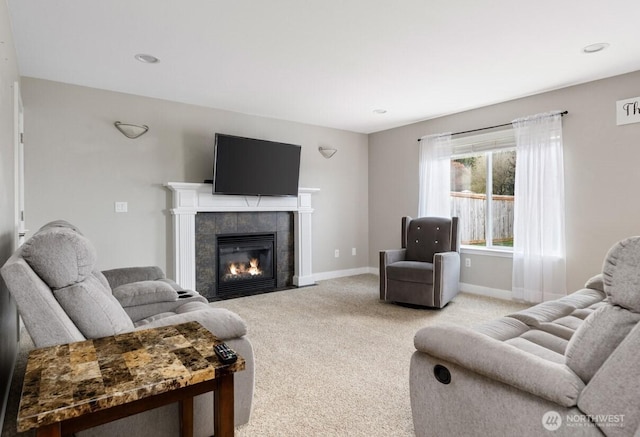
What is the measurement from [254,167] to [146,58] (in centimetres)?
188

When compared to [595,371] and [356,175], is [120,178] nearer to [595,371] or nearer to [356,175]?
[356,175]

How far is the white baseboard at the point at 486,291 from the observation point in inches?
180

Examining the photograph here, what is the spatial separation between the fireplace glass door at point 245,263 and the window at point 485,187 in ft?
8.99

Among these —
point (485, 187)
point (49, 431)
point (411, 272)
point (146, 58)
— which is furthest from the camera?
point (485, 187)

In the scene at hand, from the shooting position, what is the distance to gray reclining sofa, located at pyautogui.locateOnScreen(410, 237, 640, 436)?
1.04 metres

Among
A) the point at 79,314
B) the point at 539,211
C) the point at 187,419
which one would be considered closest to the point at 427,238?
the point at 539,211

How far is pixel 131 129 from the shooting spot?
4.06 meters

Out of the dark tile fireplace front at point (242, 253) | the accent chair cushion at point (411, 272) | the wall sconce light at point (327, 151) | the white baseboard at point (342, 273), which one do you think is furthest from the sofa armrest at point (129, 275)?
the wall sconce light at point (327, 151)

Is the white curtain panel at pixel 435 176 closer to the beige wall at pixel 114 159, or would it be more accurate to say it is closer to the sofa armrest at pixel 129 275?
the beige wall at pixel 114 159

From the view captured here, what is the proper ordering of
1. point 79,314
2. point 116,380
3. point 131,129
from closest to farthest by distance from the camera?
point 116,380 → point 79,314 → point 131,129

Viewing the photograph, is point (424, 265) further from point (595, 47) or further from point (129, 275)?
point (129, 275)

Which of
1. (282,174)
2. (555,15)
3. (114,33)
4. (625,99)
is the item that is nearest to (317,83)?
(282,174)

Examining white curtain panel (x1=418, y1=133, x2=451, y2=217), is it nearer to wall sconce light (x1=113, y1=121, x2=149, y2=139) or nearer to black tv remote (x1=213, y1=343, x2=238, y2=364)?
wall sconce light (x1=113, y1=121, x2=149, y2=139)

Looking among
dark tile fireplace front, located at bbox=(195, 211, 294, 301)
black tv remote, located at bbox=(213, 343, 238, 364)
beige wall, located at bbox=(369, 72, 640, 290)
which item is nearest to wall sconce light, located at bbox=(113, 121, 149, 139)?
dark tile fireplace front, located at bbox=(195, 211, 294, 301)
